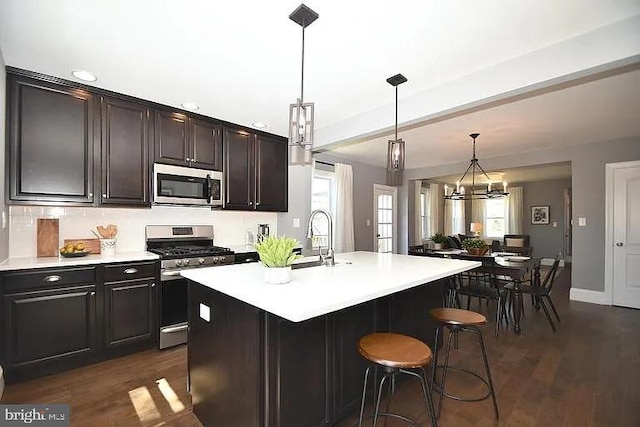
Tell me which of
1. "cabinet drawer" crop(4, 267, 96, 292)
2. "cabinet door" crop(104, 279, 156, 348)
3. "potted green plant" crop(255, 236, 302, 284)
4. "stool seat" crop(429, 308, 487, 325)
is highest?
"potted green plant" crop(255, 236, 302, 284)

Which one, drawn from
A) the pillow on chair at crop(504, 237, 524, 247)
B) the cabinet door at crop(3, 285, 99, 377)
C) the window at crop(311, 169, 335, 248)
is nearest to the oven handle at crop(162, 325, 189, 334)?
the cabinet door at crop(3, 285, 99, 377)

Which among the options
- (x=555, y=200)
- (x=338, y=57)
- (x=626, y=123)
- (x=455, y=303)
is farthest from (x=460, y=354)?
(x=555, y=200)

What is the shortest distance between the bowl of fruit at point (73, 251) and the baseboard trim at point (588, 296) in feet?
21.4

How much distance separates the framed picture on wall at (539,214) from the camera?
358 inches

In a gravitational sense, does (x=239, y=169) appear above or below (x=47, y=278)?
above

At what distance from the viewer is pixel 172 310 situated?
3.03 meters

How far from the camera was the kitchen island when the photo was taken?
143 centimetres

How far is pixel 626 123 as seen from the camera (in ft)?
12.5

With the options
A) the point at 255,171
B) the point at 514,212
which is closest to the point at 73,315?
the point at 255,171

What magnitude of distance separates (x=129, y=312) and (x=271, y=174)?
231 centimetres

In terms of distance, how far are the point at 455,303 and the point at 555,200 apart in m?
6.87

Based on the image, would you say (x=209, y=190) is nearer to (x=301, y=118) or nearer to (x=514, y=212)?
(x=301, y=118)

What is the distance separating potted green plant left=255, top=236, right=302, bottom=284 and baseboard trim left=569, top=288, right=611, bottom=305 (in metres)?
5.35

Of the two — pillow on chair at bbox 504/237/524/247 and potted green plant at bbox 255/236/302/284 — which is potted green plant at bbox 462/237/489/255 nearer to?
potted green plant at bbox 255/236/302/284
